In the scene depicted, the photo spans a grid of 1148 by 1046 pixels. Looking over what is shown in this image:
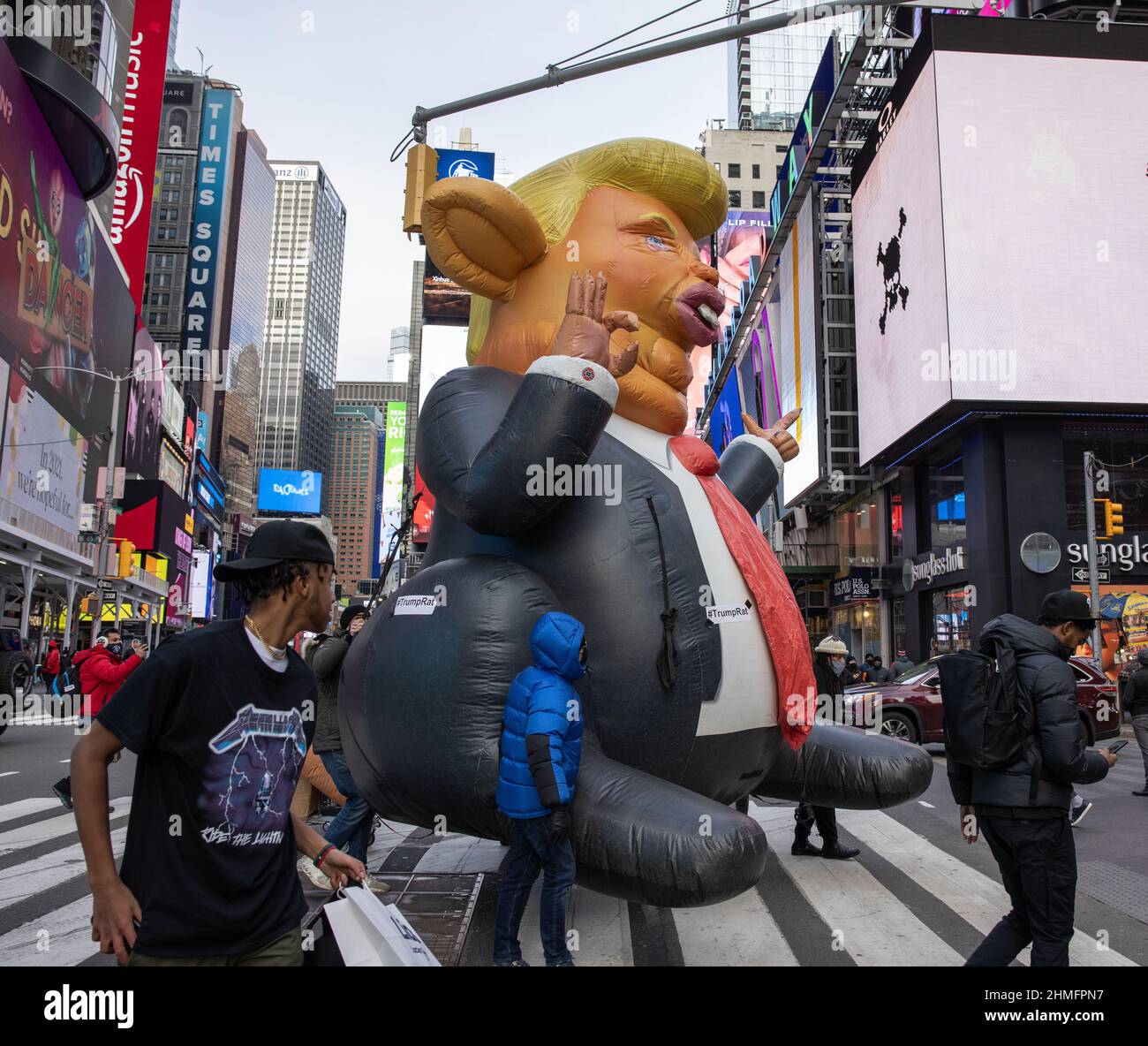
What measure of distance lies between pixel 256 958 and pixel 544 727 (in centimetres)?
163

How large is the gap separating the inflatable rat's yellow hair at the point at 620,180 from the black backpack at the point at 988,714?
10.2ft

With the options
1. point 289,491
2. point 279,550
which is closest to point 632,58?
point 279,550

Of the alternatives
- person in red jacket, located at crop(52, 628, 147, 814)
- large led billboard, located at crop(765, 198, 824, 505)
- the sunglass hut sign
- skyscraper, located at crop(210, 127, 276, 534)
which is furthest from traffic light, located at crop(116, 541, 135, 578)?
skyscraper, located at crop(210, 127, 276, 534)

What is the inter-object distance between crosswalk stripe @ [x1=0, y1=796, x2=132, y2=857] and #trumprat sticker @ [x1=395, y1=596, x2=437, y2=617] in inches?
147

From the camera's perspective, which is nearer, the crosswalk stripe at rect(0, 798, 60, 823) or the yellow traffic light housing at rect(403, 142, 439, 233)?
the yellow traffic light housing at rect(403, 142, 439, 233)

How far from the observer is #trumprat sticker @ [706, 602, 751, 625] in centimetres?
428

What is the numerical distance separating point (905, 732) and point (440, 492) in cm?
1078

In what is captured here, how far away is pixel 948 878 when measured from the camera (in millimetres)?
5953

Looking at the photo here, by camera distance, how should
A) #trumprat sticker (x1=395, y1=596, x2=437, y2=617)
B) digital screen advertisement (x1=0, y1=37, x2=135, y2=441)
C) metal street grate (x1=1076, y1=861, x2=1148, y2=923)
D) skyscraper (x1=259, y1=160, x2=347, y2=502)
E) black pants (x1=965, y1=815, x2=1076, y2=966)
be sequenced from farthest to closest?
skyscraper (x1=259, y1=160, x2=347, y2=502) < digital screen advertisement (x1=0, y1=37, x2=135, y2=441) < metal street grate (x1=1076, y1=861, x2=1148, y2=923) < #trumprat sticker (x1=395, y1=596, x2=437, y2=617) < black pants (x1=965, y1=815, x2=1076, y2=966)

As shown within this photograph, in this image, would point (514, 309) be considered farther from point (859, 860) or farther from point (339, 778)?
point (859, 860)

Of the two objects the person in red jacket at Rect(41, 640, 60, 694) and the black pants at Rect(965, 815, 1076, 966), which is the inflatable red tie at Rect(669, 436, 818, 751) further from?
the person in red jacket at Rect(41, 640, 60, 694)

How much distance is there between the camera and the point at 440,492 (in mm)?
4496

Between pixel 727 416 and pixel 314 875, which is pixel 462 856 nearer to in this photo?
pixel 314 875

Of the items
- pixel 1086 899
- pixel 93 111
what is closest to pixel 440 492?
pixel 1086 899
